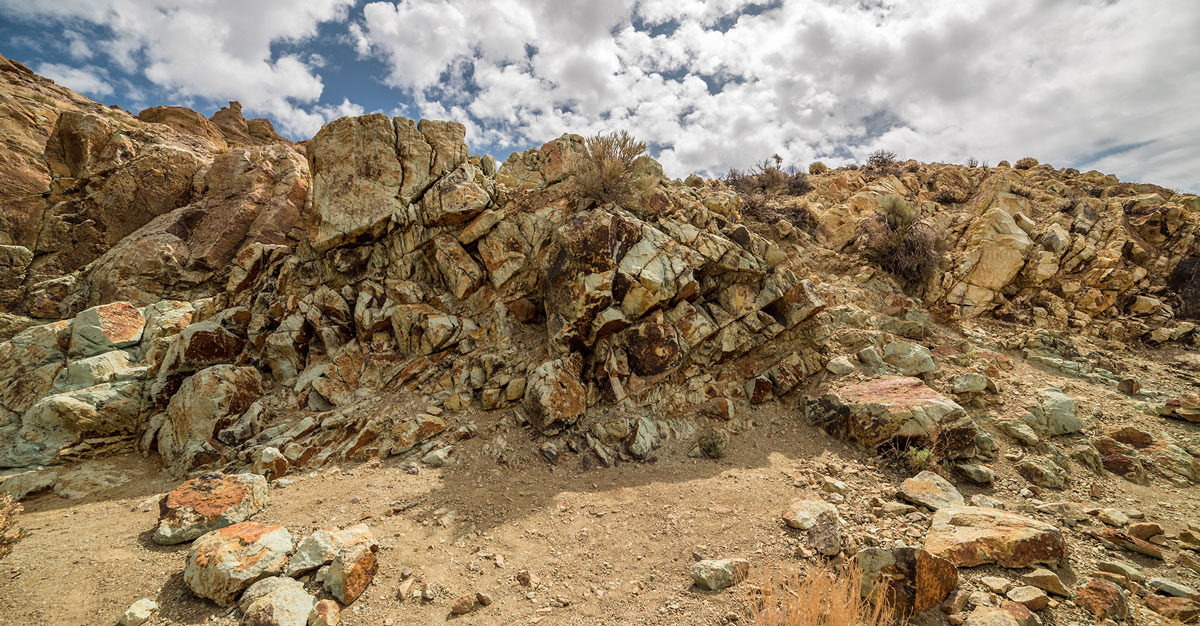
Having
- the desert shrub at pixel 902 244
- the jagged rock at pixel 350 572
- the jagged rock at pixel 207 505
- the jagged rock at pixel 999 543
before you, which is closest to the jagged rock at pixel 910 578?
the jagged rock at pixel 999 543

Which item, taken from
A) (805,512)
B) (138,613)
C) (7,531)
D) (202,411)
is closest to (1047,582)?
(805,512)

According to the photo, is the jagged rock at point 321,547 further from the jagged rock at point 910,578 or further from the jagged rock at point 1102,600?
the jagged rock at point 1102,600

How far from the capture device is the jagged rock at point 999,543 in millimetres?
3824

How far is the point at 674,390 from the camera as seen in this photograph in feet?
25.6

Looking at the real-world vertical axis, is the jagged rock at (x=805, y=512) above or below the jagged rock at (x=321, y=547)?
below

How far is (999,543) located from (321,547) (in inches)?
288

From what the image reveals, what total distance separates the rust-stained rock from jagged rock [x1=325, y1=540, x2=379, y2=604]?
3.36 m

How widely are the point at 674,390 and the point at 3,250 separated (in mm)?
21839

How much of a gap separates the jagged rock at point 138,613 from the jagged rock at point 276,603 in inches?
33.8

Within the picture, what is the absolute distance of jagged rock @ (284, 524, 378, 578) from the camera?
412cm

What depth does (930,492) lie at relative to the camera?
5.16m

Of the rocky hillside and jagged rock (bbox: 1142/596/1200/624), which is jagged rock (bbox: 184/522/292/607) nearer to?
the rocky hillside

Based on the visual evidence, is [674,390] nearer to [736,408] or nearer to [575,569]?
[736,408]

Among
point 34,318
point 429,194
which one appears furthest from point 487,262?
point 34,318
